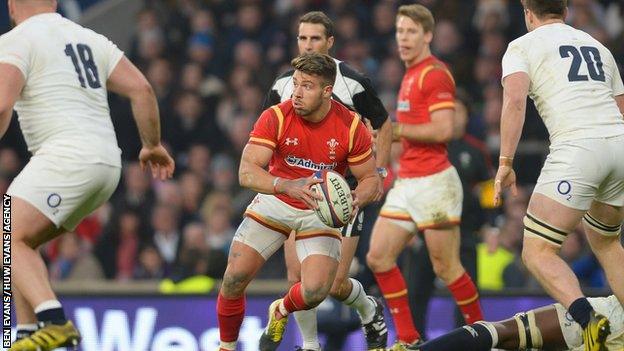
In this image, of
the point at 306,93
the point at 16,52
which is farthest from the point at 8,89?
the point at 306,93

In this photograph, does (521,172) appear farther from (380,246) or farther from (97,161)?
(97,161)

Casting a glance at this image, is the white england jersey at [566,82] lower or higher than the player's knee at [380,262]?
higher

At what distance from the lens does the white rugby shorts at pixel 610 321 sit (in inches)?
324

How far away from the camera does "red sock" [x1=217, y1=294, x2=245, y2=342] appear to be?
28.9 ft

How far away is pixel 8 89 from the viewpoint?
25.5ft

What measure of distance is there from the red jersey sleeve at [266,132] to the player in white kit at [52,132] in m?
0.67

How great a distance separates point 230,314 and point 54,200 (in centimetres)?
150

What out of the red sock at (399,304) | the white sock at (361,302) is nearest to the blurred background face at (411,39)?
the red sock at (399,304)

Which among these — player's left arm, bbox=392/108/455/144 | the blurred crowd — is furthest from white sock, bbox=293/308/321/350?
the blurred crowd

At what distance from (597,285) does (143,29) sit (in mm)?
7075

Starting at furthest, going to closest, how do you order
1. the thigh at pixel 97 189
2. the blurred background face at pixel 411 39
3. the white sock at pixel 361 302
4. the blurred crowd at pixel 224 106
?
1. the blurred crowd at pixel 224 106
2. the blurred background face at pixel 411 39
3. the white sock at pixel 361 302
4. the thigh at pixel 97 189

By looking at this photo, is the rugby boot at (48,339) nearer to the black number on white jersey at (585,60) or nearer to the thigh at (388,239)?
the thigh at (388,239)

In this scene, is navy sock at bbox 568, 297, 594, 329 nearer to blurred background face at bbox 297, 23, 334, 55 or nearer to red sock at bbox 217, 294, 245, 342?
red sock at bbox 217, 294, 245, 342

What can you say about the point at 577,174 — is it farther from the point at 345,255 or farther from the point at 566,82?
the point at 345,255
